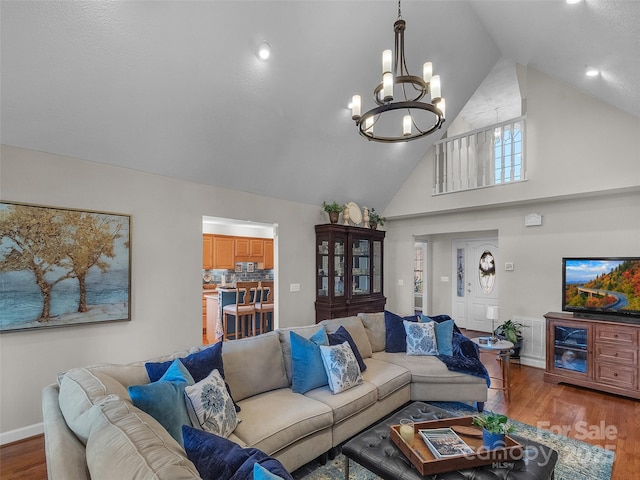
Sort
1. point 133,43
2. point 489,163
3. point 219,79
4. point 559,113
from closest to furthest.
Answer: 1. point 133,43
2. point 219,79
3. point 559,113
4. point 489,163

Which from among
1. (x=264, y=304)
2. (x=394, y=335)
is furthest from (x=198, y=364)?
(x=264, y=304)

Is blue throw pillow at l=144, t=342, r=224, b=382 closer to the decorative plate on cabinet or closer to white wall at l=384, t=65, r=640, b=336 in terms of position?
the decorative plate on cabinet

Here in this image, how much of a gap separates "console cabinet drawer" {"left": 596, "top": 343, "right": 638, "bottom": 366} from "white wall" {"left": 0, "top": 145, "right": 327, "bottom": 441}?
387 centimetres

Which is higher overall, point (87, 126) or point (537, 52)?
point (537, 52)

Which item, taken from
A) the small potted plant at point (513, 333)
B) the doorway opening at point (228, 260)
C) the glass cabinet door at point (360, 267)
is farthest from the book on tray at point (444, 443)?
the doorway opening at point (228, 260)

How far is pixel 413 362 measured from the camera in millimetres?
3279

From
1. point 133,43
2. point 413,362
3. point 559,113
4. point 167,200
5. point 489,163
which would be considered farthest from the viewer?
point 489,163

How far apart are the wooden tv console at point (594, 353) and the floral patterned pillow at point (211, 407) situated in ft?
12.9

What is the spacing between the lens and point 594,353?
12.1 feet

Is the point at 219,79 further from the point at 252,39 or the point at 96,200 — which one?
the point at 96,200

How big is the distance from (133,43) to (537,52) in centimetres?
418

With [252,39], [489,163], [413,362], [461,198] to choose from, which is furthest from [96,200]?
[489,163]

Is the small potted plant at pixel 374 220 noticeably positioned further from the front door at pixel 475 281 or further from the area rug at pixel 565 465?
the area rug at pixel 565 465

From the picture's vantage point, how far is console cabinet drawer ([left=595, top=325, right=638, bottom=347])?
11.4 ft
